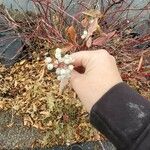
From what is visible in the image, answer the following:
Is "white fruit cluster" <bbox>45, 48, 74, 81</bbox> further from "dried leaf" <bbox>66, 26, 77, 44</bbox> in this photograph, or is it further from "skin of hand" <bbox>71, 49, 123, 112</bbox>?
"dried leaf" <bbox>66, 26, 77, 44</bbox>

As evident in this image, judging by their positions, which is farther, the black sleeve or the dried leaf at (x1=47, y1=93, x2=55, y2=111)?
the dried leaf at (x1=47, y1=93, x2=55, y2=111)

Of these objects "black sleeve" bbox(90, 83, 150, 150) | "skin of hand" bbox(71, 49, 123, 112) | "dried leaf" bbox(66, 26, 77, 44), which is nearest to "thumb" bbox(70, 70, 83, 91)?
"skin of hand" bbox(71, 49, 123, 112)

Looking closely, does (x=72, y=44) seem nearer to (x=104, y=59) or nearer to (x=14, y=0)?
(x=104, y=59)

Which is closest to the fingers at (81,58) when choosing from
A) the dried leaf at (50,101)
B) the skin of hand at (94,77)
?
the skin of hand at (94,77)

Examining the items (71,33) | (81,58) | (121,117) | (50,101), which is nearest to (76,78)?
(81,58)

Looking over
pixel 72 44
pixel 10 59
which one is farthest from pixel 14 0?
pixel 72 44
